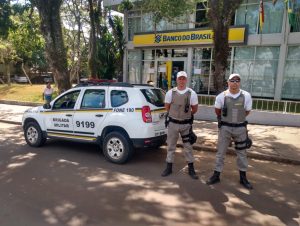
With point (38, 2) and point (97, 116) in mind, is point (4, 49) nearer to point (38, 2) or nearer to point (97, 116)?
point (38, 2)

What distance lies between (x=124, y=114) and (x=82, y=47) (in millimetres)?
28244

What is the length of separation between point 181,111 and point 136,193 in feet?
5.58

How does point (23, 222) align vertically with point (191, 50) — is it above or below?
below

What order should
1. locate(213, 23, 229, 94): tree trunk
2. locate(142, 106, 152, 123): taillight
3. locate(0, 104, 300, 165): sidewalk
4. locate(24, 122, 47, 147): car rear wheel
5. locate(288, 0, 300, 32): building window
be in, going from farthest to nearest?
locate(288, 0, 300, 32): building window → locate(24, 122, 47, 147): car rear wheel → locate(213, 23, 229, 94): tree trunk → locate(0, 104, 300, 165): sidewalk → locate(142, 106, 152, 123): taillight

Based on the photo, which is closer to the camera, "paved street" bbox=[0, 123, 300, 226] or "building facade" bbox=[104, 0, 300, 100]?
"paved street" bbox=[0, 123, 300, 226]

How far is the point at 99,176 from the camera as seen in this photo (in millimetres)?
5391

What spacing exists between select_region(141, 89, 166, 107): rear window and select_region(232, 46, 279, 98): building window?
38.3 ft

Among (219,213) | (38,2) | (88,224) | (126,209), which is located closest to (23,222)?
(88,224)

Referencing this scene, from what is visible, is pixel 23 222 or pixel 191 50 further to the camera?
pixel 191 50

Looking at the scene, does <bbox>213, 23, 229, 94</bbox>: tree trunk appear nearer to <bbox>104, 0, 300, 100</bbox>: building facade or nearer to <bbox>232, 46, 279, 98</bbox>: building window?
<bbox>104, 0, 300, 100</bbox>: building facade

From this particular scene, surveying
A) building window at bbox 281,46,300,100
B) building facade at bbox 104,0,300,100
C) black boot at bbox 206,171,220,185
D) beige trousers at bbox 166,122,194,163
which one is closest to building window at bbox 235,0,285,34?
building facade at bbox 104,0,300,100

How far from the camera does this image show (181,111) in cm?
526

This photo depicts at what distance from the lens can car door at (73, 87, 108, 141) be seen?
638 cm

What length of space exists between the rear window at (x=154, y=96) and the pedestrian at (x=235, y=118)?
1598mm
